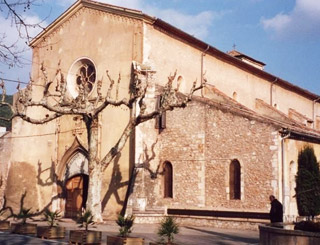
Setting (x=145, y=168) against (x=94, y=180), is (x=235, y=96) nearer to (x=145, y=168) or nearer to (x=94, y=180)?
(x=145, y=168)

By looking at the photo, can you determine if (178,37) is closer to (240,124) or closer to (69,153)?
(240,124)

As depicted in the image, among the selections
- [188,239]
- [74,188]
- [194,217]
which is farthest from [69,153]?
[188,239]

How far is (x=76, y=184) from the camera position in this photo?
2908 centimetres

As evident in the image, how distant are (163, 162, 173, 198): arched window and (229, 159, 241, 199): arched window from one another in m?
3.67

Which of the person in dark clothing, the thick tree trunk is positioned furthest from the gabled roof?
the person in dark clothing

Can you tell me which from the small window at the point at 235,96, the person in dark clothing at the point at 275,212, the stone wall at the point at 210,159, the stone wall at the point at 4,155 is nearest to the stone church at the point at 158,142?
the stone wall at the point at 210,159

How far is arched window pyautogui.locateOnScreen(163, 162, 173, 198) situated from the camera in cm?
2664

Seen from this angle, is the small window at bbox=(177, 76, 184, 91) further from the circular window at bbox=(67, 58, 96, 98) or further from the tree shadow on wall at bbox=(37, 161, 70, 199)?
the tree shadow on wall at bbox=(37, 161, 70, 199)

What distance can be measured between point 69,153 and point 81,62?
565cm

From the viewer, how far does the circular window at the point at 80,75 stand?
96.2 ft

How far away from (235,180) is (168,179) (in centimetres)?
405

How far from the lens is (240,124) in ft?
79.6

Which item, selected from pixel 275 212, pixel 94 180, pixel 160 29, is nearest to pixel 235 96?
pixel 160 29

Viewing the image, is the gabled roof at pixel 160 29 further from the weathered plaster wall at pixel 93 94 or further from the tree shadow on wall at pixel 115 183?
the tree shadow on wall at pixel 115 183
